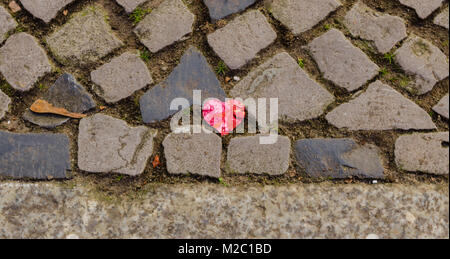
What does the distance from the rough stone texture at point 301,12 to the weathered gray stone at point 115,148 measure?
2.66 feet

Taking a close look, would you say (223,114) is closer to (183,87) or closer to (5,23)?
(183,87)

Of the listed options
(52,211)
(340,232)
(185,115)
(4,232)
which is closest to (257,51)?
(185,115)

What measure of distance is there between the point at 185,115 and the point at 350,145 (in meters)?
0.77

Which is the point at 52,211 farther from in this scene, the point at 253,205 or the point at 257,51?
the point at 257,51

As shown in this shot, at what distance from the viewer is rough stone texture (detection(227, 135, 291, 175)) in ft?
5.73

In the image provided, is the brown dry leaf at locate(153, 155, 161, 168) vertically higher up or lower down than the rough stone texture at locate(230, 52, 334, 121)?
lower down

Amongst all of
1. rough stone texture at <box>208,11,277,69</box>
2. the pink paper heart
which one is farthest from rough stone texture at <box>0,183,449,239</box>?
rough stone texture at <box>208,11,277,69</box>

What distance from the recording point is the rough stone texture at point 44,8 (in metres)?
1.78

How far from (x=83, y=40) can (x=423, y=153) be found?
166 centimetres

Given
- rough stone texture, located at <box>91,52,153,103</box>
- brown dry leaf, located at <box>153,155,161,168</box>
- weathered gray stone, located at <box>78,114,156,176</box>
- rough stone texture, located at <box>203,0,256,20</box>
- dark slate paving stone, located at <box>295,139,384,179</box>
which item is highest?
rough stone texture, located at <box>203,0,256,20</box>

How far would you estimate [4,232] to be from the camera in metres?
1.71

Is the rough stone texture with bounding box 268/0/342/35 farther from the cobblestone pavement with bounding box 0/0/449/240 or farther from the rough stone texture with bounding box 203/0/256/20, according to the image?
the rough stone texture with bounding box 203/0/256/20

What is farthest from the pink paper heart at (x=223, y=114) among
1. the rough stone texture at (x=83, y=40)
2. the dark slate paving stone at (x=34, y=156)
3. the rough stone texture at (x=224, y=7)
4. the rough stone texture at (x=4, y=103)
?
the rough stone texture at (x=4, y=103)

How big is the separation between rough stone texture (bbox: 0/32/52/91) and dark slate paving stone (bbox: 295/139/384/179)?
124 cm
